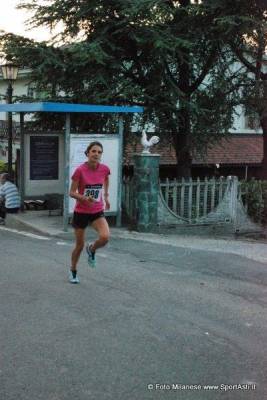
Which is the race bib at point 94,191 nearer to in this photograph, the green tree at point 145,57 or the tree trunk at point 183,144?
the green tree at point 145,57

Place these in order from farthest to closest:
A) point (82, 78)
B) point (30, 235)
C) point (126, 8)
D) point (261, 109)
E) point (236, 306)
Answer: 1. point (261, 109)
2. point (82, 78)
3. point (126, 8)
4. point (30, 235)
5. point (236, 306)

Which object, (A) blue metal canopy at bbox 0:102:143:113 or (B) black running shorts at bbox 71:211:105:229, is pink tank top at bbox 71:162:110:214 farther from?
(A) blue metal canopy at bbox 0:102:143:113

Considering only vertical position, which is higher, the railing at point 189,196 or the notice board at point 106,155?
the notice board at point 106,155

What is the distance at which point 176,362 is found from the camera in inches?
183

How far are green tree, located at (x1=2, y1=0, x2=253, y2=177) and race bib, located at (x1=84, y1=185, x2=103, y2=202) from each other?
21.2 ft

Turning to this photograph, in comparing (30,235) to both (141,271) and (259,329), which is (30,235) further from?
(259,329)

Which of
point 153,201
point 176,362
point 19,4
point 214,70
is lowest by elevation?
point 176,362

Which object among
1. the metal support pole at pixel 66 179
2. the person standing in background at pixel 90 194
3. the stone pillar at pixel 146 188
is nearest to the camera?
the person standing in background at pixel 90 194

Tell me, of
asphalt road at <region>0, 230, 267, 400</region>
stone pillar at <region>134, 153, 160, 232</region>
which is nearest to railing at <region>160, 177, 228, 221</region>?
stone pillar at <region>134, 153, 160, 232</region>

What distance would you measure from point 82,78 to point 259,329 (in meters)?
9.64

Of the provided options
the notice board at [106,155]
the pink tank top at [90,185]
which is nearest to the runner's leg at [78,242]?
the pink tank top at [90,185]

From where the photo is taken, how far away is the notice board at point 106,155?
37.2 feet

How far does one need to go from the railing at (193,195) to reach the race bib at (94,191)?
5.19 meters

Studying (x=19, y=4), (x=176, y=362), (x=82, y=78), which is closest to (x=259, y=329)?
(x=176, y=362)
